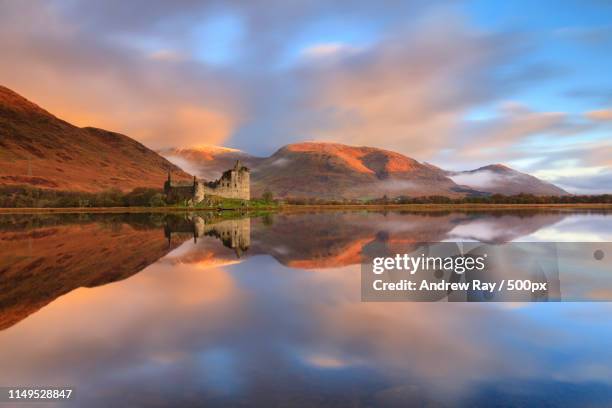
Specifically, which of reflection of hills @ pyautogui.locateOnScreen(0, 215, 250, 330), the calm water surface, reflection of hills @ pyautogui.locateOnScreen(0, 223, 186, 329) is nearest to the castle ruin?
reflection of hills @ pyautogui.locateOnScreen(0, 215, 250, 330)

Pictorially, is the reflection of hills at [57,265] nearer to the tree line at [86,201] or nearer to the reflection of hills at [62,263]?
the reflection of hills at [62,263]

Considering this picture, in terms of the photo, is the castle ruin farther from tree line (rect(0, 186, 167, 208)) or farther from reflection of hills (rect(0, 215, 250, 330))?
reflection of hills (rect(0, 215, 250, 330))

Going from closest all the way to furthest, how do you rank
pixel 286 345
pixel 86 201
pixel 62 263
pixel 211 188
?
pixel 286 345 → pixel 62 263 → pixel 211 188 → pixel 86 201

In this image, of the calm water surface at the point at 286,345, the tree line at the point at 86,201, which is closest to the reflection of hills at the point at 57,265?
the calm water surface at the point at 286,345

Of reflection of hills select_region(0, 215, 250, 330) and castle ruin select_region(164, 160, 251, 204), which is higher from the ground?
castle ruin select_region(164, 160, 251, 204)

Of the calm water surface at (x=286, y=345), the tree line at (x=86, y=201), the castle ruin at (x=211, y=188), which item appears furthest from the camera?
the tree line at (x=86, y=201)

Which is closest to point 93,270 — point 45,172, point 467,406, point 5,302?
point 5,302

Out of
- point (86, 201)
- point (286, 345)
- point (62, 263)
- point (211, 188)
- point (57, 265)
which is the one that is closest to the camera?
point (286, 345)

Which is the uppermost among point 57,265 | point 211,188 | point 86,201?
point 211,188

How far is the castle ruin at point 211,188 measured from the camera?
95688 millimetres

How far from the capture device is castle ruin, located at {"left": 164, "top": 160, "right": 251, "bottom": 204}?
3767 inches

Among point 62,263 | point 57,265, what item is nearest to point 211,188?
point 62,263

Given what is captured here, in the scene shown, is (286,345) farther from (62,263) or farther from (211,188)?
(211,188)

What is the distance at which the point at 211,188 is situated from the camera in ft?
331
